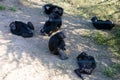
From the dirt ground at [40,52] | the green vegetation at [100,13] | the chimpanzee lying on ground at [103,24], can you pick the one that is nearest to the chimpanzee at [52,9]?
the dirt ground at [40,52]

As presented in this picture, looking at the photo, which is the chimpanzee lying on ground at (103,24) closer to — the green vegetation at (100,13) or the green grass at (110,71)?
the green vegetation at (100,13)

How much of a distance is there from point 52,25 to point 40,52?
3.81ft

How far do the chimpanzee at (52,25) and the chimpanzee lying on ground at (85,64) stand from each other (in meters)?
1.19

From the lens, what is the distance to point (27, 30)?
23.3 ft

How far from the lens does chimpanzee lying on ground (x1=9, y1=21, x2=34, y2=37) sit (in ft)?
23.0

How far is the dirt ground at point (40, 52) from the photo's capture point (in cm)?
572

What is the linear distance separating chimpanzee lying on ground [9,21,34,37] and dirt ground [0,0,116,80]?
0.41 ft

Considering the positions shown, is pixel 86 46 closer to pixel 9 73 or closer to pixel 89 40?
pixel 89 40

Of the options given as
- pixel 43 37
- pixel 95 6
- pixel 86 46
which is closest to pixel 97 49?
pixel 86 46

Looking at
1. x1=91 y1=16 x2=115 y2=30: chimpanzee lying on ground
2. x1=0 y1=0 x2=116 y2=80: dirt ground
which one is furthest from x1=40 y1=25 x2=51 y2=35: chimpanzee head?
x1=91 y1=16 x2=115 y2=30: chimpanzee lying on ground

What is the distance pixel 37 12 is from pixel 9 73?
11.2 ft

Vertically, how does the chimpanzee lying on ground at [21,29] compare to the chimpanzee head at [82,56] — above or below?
above

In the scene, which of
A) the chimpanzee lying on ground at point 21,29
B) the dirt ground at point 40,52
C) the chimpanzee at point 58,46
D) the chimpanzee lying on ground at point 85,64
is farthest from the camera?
the chimpanzee lying on ground at point 21,29

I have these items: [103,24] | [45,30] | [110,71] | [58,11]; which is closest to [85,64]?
Answer: [110,71]
